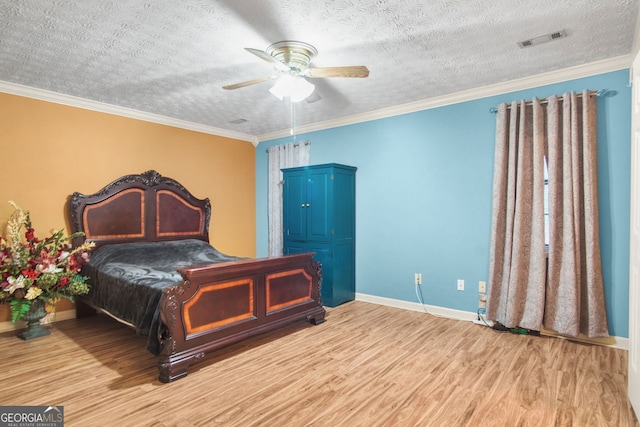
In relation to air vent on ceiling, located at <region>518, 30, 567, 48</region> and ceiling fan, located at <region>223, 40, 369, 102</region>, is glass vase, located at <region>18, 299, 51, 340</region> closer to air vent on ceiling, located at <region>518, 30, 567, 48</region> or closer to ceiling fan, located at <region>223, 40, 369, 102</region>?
ceiling fan, located at <region>223, 40, 369, 102</region>

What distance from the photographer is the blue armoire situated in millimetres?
4410

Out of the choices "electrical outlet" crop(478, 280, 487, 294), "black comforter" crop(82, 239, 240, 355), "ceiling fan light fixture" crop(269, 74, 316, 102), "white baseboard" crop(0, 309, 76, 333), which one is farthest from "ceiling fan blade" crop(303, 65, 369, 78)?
"white baseboard" crop(0, 309, 76, 333)

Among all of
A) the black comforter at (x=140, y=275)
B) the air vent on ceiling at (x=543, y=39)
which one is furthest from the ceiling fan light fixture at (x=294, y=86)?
the black comforter at (x=140, y=275)

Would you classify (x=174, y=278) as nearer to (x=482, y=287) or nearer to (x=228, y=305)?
(x=228, y=305)

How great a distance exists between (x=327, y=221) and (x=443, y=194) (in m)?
1.39

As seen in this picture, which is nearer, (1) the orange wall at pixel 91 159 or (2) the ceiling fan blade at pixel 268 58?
(2) the ceiling fan blade at pixel 268 58

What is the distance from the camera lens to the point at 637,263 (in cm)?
206

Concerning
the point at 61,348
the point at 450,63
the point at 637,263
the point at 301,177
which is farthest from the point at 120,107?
the point at 637,263

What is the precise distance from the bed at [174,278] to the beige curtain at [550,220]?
188 cm

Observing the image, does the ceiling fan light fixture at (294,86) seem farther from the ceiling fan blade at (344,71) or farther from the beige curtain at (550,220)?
the beige curtain at (550,220)

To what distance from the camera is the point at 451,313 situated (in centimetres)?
392

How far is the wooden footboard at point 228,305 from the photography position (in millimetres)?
2531

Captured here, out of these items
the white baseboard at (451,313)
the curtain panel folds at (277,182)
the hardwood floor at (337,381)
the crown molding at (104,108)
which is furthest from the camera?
the curtain panel folds at (277,182)

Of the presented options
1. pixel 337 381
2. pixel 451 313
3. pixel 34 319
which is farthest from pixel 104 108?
pixel 451 313
